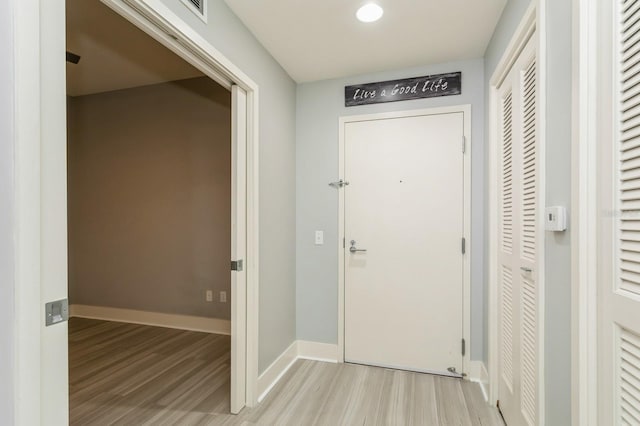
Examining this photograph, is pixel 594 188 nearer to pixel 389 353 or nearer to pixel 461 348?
pixel 461 348

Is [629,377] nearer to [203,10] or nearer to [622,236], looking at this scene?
[622,236]

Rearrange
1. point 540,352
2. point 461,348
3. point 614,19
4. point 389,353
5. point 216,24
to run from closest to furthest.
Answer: point 614,19 < point 540,352 < point 216,24 < point 461,348 < point 389,353

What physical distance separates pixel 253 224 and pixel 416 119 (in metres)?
1.60

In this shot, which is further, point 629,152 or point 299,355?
point 299,355

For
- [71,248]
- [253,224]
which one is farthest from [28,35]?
[71,248]

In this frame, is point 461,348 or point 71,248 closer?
point 461,348

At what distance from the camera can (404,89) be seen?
254cm

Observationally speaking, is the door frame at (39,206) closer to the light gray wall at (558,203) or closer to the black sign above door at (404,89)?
the light gray wall at (558,203)

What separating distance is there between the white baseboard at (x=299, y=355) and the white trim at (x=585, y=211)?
6.33 feet

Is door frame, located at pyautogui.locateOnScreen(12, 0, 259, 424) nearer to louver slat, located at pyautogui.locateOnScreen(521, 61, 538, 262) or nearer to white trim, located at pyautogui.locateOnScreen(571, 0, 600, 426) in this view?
white trim, located at pyautogui.locateOnScreen(571, 0, 600, 426)

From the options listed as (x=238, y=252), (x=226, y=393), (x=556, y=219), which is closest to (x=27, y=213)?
(x=238, y=252)

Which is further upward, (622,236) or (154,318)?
(622,236)

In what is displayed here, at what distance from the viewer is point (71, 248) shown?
3801 mm

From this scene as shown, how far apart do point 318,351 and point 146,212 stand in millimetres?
2503
